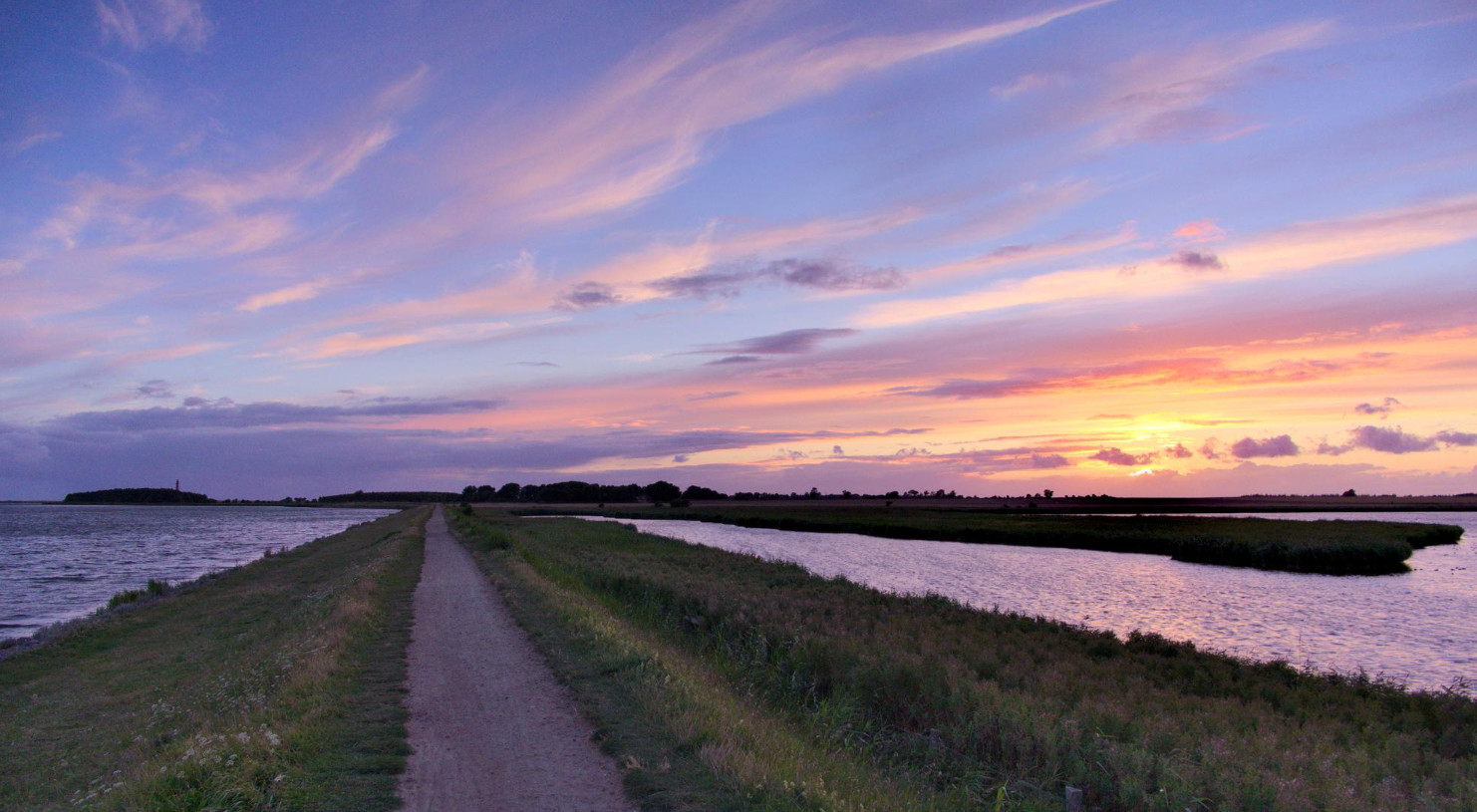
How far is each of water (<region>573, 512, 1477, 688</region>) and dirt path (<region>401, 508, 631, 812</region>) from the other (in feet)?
56.2

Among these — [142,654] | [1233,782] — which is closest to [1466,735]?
[1233,782]

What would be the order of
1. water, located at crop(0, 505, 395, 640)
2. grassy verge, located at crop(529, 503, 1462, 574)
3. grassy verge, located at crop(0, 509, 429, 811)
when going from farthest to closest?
grassy verge, located at crop(529, 503, 1462, 574) → water, located at crop(0, 505, 395, 640) → grassy verge, located at crop(0, 509, 429, 811)

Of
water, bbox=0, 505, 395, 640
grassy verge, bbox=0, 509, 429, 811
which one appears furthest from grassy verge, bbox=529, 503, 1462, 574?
water, bbox=0, 505, 395, 640

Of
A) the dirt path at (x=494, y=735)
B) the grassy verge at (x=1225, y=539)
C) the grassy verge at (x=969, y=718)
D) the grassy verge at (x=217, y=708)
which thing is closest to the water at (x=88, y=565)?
the grassy verge at (x=217, y=708)

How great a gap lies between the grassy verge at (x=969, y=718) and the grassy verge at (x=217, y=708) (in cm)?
285

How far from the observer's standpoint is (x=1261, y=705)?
12727 millimetres

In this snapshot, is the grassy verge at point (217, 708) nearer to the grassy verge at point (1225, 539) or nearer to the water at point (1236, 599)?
the water at point (1236, 599)

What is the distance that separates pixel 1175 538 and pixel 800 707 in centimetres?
5298

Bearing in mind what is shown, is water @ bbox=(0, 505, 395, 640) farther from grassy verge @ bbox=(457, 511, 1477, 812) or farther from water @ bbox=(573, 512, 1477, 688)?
water @ bbox=(573, 512, 1477, 688)

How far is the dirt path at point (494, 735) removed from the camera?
7.24 metres

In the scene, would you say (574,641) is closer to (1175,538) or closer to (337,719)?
(337,719)

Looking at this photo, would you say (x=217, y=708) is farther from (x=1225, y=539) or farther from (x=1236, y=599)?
(x=1225, y=539)

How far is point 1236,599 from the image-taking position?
3238cm

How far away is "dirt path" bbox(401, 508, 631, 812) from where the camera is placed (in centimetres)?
724
